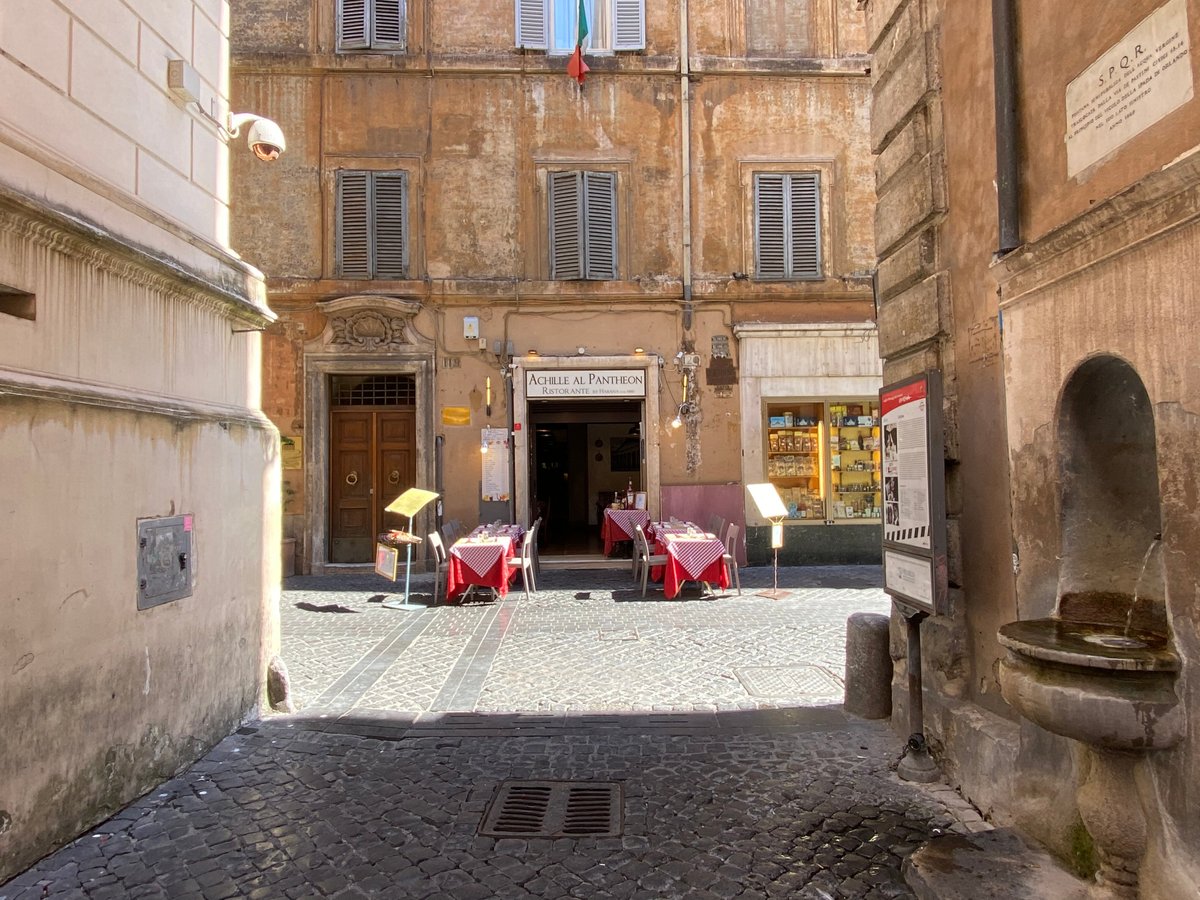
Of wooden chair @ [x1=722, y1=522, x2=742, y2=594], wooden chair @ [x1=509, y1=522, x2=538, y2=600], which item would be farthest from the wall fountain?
wooden chair @ [x1=509, y1=522, x2=538, y2=600]

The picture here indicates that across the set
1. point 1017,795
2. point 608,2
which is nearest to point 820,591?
point 1017,795

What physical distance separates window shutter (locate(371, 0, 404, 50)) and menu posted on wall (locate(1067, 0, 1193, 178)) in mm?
11997

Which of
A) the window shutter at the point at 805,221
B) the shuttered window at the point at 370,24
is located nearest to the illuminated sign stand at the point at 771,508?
the window shutter at the point at 805,221

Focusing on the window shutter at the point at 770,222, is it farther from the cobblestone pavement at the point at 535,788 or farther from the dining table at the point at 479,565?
the cobblestone pavement at the point at 535,788

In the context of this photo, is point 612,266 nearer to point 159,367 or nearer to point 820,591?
point 820,591

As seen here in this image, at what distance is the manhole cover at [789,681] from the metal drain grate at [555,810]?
1.97 m

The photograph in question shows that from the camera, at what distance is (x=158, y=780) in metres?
3.99

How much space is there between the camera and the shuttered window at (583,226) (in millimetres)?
12391

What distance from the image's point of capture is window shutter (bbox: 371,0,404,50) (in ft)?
40.4

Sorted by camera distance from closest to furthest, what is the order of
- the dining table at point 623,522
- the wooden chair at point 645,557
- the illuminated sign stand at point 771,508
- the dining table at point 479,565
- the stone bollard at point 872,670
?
the stone bollard at point 872,670 → the dining table at point 479,565 → the illuminated sign stand at point 771,508 → the wooden chair at point 645,557 → the dining table at point 623,522

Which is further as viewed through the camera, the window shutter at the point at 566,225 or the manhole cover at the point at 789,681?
the window shutter at the point at 566,225

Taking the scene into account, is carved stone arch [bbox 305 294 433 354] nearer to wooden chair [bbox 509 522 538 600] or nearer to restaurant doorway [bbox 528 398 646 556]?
wooden chair [bbox 509 522 538 600]

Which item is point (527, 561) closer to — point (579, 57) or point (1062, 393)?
point (1062, 393)

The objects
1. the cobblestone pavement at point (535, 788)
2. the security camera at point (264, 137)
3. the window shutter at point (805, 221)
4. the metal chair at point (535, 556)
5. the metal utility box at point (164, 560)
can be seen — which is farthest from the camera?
the window shutter at point (805, 221)
